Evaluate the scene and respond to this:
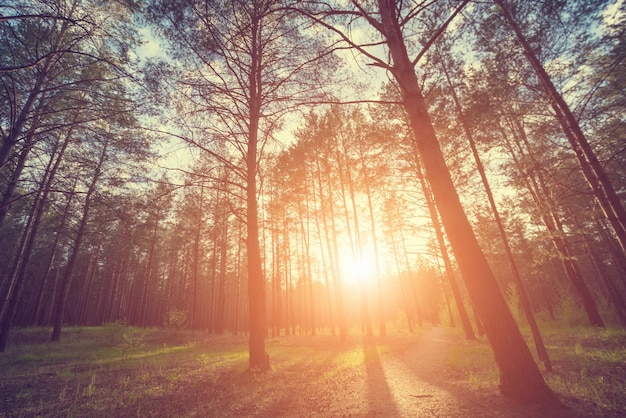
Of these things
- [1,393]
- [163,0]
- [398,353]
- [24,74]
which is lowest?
[398,353]

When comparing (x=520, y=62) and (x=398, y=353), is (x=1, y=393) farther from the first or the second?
(x=520, y=62)

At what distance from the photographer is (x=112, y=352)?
11922mm

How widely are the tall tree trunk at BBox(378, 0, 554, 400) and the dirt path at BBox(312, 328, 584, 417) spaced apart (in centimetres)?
31

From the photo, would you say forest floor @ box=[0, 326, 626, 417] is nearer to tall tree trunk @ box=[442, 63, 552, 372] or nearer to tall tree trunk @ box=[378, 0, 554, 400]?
tall tree trunk @ box=[378, 0, 554, 400]

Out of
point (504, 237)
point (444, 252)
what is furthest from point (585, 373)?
point (444, 252)

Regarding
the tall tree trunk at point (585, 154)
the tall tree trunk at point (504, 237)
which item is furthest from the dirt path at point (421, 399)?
the tall tree trunk at point (585, 154)

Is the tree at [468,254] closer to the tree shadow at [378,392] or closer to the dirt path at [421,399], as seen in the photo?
the dirt path at [421,399]

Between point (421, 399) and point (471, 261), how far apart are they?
2.77 m

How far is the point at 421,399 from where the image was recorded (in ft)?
15.3

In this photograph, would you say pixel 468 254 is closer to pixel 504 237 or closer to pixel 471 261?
pixel 471 261

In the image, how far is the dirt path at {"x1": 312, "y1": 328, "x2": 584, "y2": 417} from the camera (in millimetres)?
3393

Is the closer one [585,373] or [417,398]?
[417,398]

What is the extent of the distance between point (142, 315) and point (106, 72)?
1399 inches

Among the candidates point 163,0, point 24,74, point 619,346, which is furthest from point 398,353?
point 24,74
